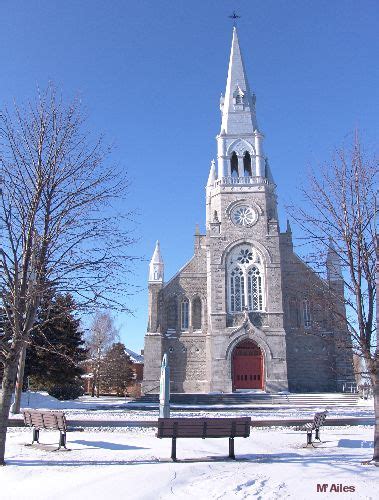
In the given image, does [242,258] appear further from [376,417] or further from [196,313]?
[376,417]

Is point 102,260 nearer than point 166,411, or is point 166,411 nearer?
point 102,260

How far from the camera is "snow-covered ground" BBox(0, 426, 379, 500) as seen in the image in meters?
7.41

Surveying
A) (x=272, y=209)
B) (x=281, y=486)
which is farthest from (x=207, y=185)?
(x=281, y=486)

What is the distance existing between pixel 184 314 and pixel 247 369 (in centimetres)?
609

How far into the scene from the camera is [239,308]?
35094 mm

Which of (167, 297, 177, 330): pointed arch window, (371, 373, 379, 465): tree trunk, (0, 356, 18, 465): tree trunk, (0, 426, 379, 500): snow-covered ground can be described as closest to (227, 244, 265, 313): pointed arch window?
(167, 297, 177, 330): pointed arch window

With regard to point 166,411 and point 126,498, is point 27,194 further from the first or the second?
point 166,411

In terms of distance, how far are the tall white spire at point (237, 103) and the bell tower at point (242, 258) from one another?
84mm

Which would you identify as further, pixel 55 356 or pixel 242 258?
pixel 242 258

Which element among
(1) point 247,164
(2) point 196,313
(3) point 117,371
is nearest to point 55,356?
(2) point 196,313

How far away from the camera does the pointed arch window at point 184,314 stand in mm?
36062

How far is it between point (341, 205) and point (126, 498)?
7945 mm

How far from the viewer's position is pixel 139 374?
63031 millimetres

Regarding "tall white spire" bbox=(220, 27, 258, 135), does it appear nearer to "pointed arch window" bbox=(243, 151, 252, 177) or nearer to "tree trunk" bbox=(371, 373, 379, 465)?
"pointed arch window" bbox=(243, 151, 252, 177)
